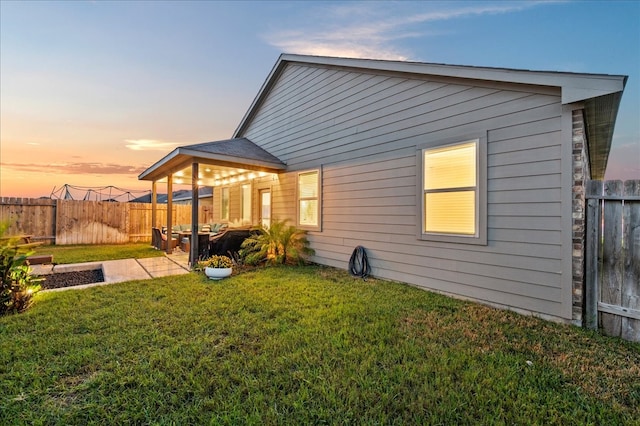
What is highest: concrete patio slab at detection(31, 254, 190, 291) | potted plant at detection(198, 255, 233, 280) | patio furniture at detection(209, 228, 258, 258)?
patio furniture at detection(209, 228, 258, 258)

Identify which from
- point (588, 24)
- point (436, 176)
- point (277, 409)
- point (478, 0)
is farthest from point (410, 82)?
point (588, 24)

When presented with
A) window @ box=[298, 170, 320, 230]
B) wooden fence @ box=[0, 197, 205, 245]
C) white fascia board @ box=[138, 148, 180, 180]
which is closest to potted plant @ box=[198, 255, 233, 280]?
window @ box=[298, 170, 320, 230]

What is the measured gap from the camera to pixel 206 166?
24.6ft

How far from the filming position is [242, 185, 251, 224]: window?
978 cm

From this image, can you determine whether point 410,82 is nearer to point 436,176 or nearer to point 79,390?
point 436,176

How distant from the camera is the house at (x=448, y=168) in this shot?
3.36m

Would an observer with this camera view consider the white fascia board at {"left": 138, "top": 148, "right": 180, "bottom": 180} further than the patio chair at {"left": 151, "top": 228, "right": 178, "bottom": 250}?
No

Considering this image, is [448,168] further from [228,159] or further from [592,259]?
[228,159]

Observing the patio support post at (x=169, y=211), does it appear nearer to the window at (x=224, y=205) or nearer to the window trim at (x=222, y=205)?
the window trim at (x=222, y=205)

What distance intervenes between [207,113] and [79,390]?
10119 mm

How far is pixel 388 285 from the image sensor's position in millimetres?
4992

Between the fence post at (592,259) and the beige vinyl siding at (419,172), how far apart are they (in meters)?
0.27

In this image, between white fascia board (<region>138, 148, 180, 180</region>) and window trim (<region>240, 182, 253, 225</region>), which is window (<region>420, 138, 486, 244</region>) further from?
window trim (<region>240, 182, 253, 225</region>)

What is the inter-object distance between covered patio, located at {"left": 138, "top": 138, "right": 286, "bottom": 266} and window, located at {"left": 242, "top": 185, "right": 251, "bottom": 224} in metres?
0.36
